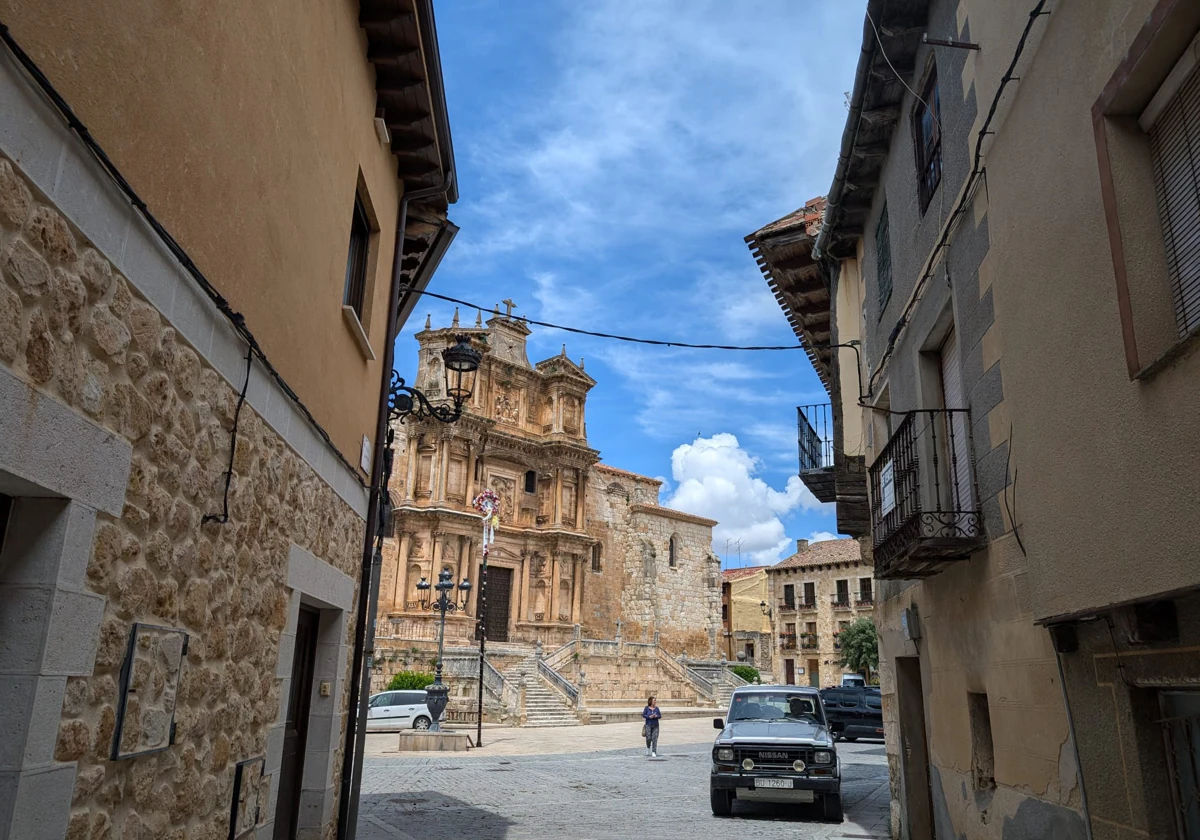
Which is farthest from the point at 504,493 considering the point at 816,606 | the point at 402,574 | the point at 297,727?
the point at 297,727

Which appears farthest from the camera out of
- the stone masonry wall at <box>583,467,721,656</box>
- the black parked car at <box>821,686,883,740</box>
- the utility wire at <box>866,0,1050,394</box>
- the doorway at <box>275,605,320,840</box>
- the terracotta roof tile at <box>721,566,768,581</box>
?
the terracotta roof tile at <box>721,566,768,581</box>

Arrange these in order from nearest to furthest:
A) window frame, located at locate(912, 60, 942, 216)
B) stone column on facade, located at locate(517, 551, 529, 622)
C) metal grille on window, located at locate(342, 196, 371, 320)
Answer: window frame, located at locate(912, 60, 942, 216) < metal grille on window, located at locate(342, 196, 371, 320) < stone column on facade, located at locate(517, 551, 529, 622)

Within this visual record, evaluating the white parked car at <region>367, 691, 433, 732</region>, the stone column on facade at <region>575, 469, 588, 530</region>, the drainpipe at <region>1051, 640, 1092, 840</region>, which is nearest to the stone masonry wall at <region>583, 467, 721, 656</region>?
the stone column on facade at <region>575, 469, 588, 530</region>

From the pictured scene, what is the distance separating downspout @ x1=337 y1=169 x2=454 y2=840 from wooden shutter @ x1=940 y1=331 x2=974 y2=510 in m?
5.35

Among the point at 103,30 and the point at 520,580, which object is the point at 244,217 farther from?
the point at 520,580

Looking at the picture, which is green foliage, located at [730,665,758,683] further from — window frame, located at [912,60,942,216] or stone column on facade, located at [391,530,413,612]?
window frame, located at [912,60,942,216]

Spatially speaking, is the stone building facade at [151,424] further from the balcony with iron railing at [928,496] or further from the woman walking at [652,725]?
the woman walking at [652,725]

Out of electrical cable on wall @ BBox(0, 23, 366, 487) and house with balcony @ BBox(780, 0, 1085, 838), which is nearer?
electrical cable on wall @ BBox(0, 23, 366, 487)

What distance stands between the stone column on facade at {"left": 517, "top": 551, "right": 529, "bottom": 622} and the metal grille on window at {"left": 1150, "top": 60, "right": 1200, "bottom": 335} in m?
38.5

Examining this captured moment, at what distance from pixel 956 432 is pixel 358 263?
18.3 feet

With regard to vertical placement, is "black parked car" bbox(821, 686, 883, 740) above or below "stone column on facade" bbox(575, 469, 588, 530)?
below

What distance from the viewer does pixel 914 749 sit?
29.2 ft

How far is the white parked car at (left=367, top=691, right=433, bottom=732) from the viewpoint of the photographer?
84.2 feet

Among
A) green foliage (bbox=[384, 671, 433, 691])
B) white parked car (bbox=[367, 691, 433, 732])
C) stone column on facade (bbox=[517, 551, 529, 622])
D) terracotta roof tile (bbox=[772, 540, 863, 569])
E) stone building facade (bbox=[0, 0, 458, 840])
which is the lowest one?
white parked car (bbox=[367, 691, 433, 732])
